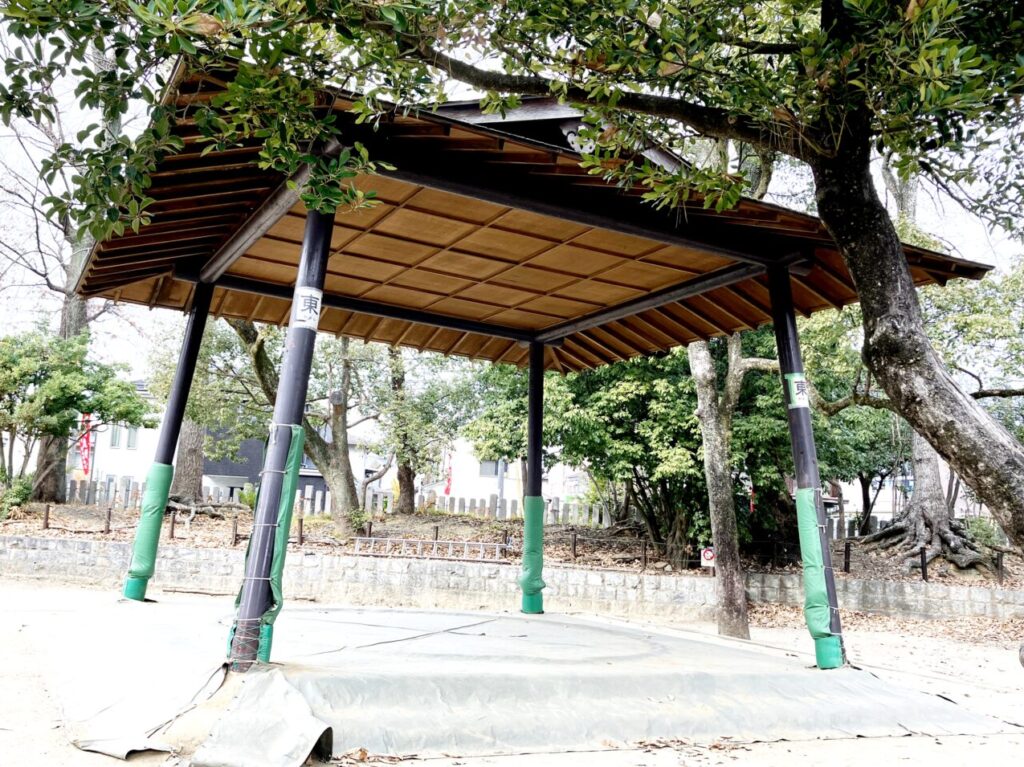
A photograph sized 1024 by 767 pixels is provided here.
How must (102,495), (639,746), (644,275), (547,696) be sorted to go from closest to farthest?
1. (639,746)
2. (547,696)
3. (644,275)
4. (102,495)

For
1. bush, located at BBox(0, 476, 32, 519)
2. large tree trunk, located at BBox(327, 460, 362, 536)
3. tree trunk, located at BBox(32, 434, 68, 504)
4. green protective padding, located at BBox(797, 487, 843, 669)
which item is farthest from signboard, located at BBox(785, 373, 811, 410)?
tree trunk, located at BBox(32, 434, 68, 504)

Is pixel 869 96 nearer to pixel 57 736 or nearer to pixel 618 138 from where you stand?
pixel 618 138

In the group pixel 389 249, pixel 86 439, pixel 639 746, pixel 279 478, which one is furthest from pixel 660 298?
pixel 86 439

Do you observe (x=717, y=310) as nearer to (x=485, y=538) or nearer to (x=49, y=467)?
(x=485, y=538)

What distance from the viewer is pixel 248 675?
149 inches

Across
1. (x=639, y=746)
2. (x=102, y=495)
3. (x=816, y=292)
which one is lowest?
(x=639, y=746)

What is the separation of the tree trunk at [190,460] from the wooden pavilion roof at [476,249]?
8.78 metres

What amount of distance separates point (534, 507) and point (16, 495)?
34.8 ft

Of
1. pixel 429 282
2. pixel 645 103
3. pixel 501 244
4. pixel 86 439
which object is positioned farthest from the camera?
pixel 86 439

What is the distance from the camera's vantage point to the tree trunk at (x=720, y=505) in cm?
1080

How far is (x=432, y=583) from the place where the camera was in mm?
12633

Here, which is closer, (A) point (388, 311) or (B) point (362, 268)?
(B) point (362, 268)

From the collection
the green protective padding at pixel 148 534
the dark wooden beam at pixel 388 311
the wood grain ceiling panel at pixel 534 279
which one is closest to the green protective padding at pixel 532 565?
the dark wooden beam at pixel 388 311

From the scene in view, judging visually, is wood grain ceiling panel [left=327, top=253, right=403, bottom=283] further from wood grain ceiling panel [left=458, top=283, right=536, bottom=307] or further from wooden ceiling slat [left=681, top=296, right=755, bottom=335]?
wooden ceiling slat [left=681, top=296, right=755, bottom=335]
